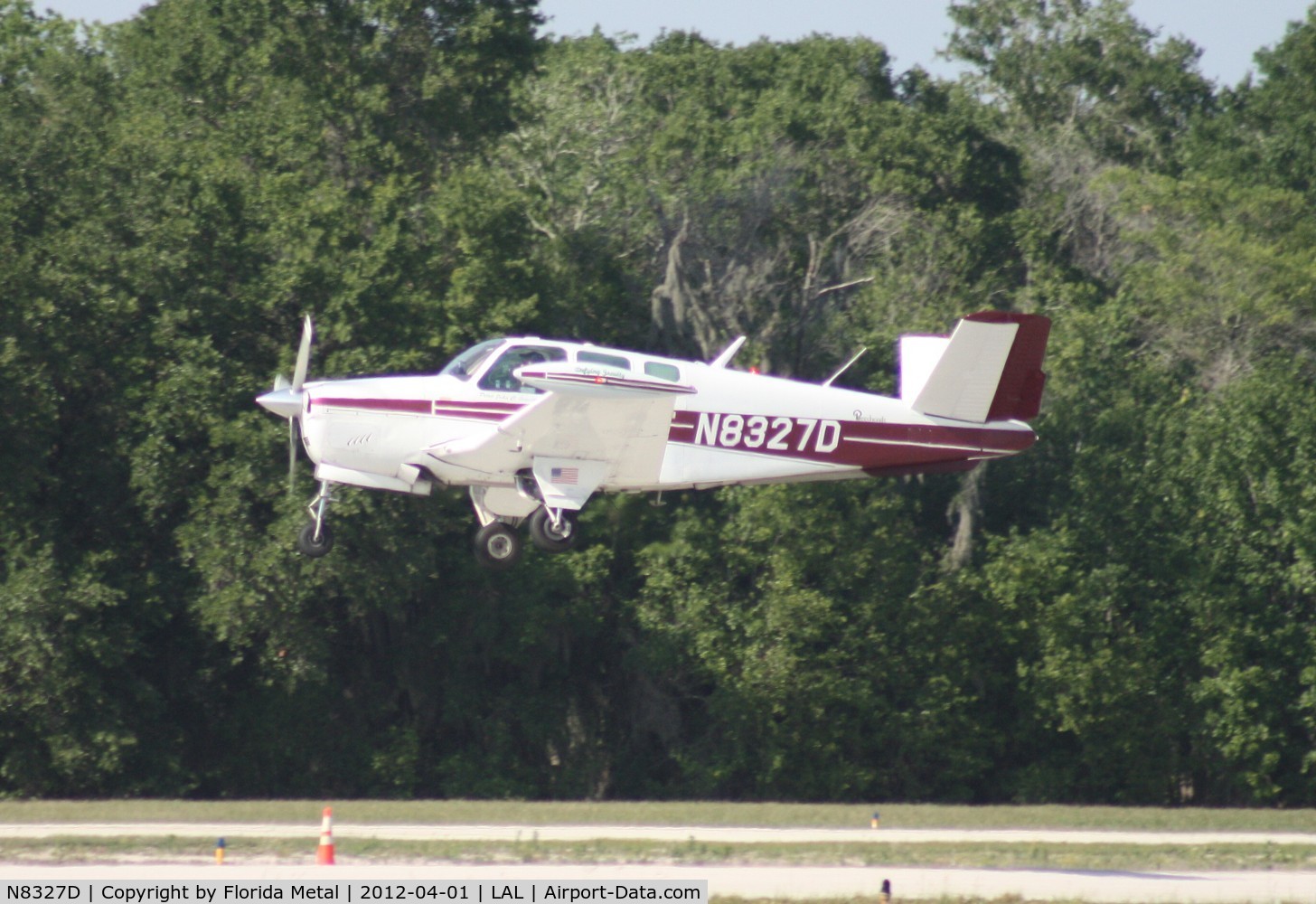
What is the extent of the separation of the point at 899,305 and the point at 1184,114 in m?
23.6

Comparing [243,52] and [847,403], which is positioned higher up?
[243,52]

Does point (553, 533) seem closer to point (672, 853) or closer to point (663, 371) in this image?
point (663, 371)

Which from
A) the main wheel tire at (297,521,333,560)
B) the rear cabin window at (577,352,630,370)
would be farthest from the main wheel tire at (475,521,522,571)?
the rear cabin window at (577,352,630,370)

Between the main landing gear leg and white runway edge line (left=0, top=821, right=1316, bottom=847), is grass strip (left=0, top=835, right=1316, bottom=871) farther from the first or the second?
the main landing gear leg

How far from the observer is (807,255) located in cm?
3344

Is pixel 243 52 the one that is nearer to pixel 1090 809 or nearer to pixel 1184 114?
pixel 1090 809

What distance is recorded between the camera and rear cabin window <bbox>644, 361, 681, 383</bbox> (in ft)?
59.6

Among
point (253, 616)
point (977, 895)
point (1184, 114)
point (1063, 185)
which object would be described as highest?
point (1184, 114)

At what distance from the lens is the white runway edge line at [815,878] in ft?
44.5

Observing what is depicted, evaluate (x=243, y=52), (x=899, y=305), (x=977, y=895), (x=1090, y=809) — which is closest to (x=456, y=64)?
(x=243, y=52)

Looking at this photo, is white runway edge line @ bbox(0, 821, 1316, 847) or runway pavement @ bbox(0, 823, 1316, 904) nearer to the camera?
runway pavement @ bbox(0, 823, 1316, 904)
